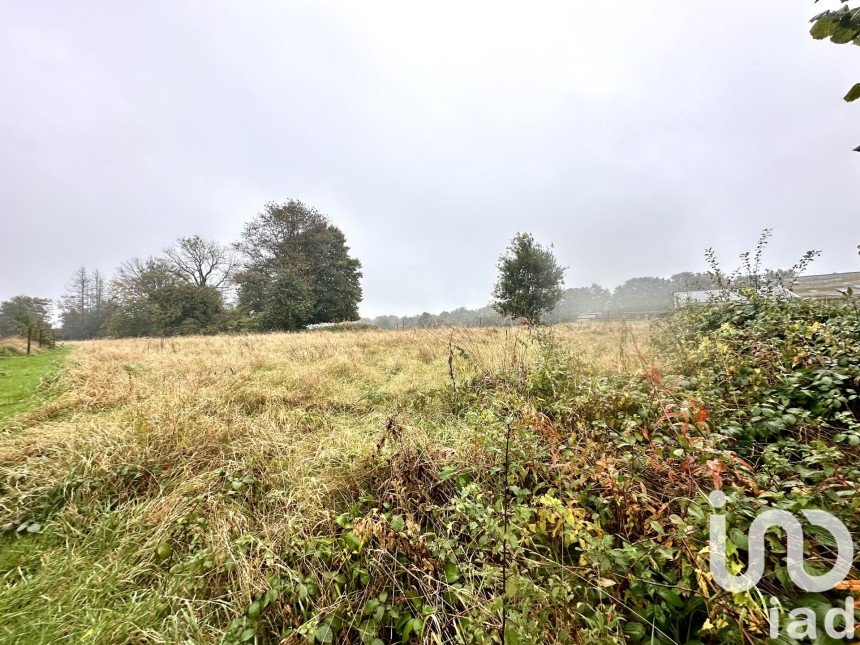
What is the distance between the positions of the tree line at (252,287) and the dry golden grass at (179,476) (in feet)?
55.3

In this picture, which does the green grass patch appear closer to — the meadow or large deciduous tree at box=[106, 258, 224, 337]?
the meadow

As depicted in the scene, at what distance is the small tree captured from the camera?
16984mm

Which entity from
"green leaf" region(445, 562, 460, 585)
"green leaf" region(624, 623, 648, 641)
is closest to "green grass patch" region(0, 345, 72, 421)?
"green leaf" region(445, 562, 460, 585)

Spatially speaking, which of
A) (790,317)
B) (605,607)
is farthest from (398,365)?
(790,317)

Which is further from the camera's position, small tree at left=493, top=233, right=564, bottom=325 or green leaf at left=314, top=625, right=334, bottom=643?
small tree at left=493, top=233, right=564, bottom=325

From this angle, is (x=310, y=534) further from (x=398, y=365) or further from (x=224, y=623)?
(x=398, y=365)

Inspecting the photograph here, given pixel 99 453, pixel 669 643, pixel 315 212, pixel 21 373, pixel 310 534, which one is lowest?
pixel 669 643

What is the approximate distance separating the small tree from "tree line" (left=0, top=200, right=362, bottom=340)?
13.4 meters

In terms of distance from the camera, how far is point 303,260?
23.1 m

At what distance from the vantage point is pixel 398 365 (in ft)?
19.8

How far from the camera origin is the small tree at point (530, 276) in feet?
55.7

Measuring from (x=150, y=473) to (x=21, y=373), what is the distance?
6.34 meters

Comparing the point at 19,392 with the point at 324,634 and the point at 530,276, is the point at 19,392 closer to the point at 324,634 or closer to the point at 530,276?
the point at 324,634

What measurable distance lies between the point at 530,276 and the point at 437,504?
16.8 meters
